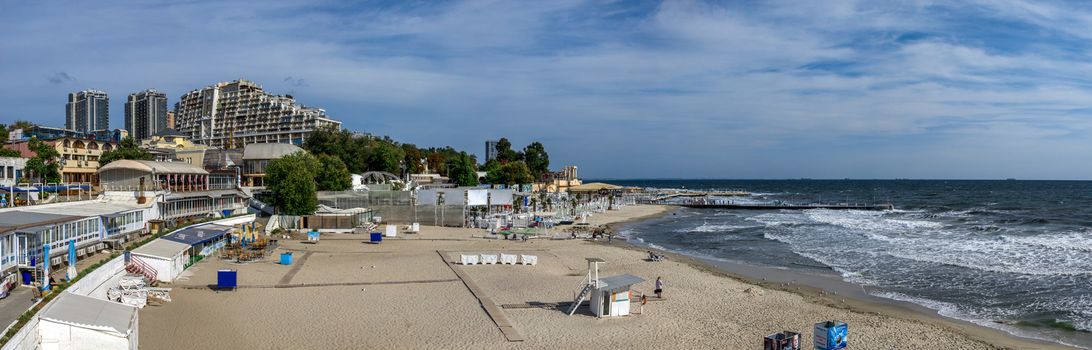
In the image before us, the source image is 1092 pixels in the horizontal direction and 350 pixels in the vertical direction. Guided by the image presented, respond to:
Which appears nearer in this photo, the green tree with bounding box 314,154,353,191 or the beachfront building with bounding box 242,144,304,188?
the green tree with bounding box 314,154,353,191

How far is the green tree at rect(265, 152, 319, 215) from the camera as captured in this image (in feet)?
148

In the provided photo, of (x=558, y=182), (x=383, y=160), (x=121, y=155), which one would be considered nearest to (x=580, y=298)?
(x=121, y=155)

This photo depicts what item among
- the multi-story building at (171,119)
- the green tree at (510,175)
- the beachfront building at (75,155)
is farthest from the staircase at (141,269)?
the multi-story building at (171,119)

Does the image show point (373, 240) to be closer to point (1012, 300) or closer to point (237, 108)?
point (1012, 300)

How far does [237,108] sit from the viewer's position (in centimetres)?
14100

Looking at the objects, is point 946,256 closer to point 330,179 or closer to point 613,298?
point 613,298

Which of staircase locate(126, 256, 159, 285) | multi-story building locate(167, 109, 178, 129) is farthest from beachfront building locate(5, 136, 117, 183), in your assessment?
multi-story building locate(167, 109, 178, 129)

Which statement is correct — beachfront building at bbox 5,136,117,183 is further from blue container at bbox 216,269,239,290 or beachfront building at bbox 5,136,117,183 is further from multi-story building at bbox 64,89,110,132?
multi-story building at bbox 64,89,110,132

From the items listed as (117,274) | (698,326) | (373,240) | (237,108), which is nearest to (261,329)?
(117,274)

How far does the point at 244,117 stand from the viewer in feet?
457

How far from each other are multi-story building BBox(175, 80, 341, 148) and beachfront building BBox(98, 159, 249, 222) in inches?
3202

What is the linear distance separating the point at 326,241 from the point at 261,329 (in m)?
21.9

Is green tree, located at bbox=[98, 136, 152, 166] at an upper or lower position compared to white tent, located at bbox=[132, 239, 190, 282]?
upper

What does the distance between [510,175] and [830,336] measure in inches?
3003
